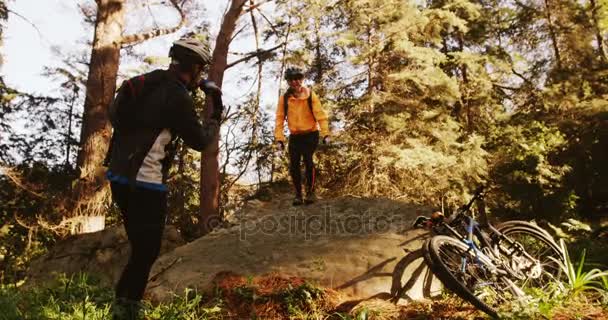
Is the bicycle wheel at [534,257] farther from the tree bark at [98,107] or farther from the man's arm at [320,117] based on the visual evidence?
the tree bark at [98,107]

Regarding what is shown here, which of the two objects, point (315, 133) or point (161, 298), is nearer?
point (161, 298)

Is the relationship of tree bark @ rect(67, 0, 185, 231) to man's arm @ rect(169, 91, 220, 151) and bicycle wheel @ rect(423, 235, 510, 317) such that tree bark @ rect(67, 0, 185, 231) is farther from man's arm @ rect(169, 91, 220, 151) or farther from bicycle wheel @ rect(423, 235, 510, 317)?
bicycle wheel @ rect(423, 235, 510, 317)

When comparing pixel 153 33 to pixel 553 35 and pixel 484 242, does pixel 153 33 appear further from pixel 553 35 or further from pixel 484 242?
pixel 553 35

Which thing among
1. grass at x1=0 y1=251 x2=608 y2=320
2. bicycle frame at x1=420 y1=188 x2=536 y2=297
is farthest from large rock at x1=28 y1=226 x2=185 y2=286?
bicycle frame at x1=420 y1=188 x2=536 y2=297

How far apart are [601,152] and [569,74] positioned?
114 inches

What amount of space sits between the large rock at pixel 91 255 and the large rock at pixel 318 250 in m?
1.55

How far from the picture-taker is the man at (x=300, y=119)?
7039 millimetres

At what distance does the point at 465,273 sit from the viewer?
4039mm

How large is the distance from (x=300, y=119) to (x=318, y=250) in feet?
8.21

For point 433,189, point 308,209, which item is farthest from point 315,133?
point 433,189

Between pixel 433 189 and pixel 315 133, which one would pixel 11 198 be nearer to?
pixel 315 133

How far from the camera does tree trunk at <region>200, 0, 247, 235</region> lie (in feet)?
42.1

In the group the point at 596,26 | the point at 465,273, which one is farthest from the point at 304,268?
the point at 596,26

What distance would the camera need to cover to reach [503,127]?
16719 mm
